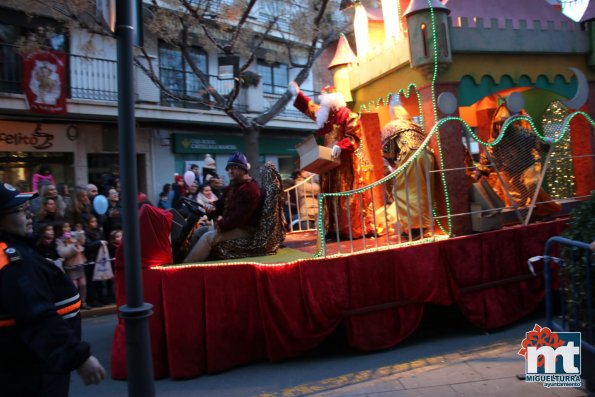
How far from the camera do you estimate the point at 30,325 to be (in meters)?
2.16

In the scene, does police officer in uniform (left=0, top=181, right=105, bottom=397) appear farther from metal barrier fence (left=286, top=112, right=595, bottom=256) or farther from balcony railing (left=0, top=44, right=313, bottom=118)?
balcony railing (left=0, top=44, right=313, bottom=118)

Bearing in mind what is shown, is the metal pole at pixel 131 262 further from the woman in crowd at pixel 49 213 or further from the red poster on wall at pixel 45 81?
the red poster on wall at pixel 45 81

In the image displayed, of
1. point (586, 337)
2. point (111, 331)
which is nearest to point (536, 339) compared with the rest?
point (586, 337)

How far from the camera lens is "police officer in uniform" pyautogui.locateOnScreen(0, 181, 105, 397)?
2.15 m

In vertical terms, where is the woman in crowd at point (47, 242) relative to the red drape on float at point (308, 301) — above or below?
above

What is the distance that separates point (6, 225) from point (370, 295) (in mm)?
3430

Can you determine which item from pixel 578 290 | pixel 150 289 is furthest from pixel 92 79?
pixel 578 290

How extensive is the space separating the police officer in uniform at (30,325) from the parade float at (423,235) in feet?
7.52

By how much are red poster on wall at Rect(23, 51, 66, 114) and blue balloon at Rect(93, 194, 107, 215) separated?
212 inches

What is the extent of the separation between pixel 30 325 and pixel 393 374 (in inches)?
124

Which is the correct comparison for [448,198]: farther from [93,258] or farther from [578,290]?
[93,258]

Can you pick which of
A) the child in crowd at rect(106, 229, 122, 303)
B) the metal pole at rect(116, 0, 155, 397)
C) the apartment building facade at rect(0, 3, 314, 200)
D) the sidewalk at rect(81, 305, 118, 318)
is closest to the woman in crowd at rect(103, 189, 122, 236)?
the child in crowd at rect(106, 229, 122, 303)

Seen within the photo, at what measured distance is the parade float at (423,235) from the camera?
A: 475cm

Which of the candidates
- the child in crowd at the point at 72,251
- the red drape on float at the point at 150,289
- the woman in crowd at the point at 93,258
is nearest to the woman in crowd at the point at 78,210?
the woman in crowd at the point at 93,258
